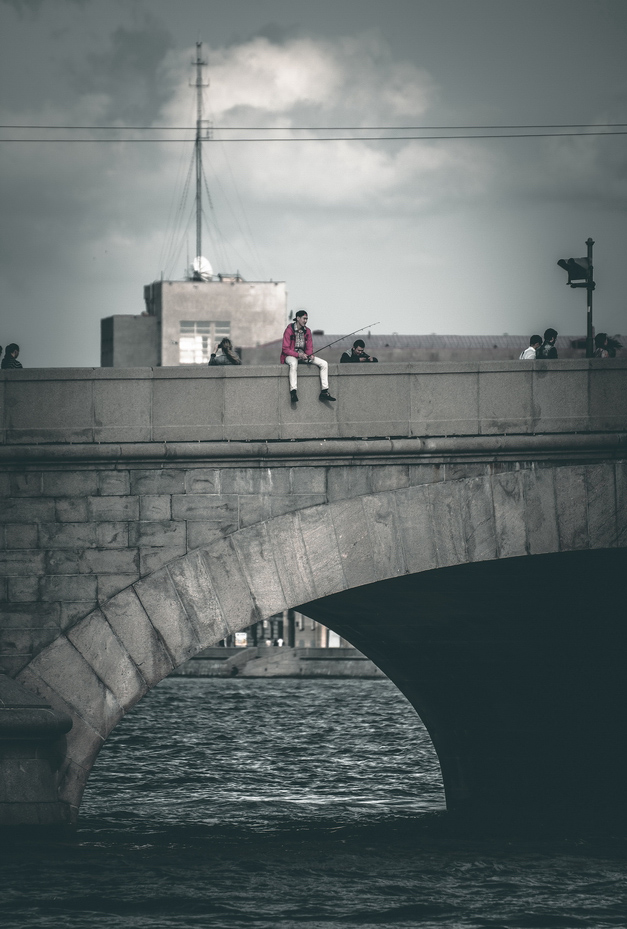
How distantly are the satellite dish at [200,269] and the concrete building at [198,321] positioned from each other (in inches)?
24.4

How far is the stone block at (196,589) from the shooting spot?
444 inches

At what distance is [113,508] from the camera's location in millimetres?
11391

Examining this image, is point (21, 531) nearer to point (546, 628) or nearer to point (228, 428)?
point (228, 428)

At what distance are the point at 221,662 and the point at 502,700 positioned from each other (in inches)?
1715

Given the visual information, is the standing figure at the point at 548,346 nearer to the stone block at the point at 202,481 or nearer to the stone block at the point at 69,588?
the stone block at the point at 202,481

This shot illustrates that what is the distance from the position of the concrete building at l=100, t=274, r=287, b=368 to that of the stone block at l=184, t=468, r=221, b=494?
54353 mm

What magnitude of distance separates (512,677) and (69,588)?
7347 mm

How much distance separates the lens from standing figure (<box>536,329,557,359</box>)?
13.2 metres

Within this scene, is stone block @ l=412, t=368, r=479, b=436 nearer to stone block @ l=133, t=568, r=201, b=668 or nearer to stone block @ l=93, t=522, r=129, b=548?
stone block @ l=133, t=568, r=201, b=668

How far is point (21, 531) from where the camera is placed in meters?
11.4

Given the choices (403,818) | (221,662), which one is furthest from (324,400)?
(221,662)

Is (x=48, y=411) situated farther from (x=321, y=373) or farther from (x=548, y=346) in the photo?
(x=548, y=346)

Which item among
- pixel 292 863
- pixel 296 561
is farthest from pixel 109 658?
pixel 292 863

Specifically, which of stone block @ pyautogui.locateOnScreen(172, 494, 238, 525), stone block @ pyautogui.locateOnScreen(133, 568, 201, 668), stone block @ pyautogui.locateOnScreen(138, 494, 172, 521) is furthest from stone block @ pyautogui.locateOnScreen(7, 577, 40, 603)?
stone block @ pyautogui.locateOnScreen(172, 494, 238, 525)
